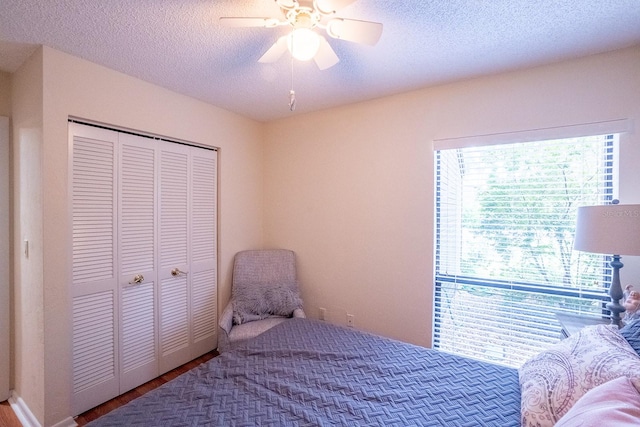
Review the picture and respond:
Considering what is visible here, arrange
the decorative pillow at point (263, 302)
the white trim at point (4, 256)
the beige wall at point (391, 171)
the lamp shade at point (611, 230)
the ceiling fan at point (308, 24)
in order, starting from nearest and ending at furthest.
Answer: the ceiling fan at point (308, 24) → the lamp shade at point (611, 230) → the beige wall at point (391, 171) → the white trim at point (4, 256) → the decorative pillow at point (263, 302)

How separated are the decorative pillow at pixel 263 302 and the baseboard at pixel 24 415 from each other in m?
1.23

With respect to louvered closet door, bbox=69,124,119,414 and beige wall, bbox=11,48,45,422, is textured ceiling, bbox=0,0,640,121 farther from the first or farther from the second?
louvered closet door, bbox=69,124,119,414

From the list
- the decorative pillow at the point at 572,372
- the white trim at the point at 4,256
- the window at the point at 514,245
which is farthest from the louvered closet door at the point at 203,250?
the decorative pillow at the point at 572,372

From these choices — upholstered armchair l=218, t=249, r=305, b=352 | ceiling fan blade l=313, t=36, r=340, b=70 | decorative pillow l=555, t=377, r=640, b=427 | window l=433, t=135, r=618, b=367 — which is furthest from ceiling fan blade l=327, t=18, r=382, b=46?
upholstered armchair l=218, t=249, r=305, b=352

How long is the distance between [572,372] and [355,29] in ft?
5.47

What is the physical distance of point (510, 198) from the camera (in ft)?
7.01

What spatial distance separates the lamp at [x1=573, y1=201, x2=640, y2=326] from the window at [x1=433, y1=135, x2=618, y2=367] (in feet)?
1.11

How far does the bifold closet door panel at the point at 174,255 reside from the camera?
2443 mm

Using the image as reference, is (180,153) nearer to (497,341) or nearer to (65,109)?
(65,109)

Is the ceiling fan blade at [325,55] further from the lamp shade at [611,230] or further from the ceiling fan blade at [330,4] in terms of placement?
the lamp shade at [611,230]

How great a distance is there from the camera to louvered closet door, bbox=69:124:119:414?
1.94 metres

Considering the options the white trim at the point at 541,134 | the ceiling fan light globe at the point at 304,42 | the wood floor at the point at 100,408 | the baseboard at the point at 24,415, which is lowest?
the wood floor at the point at 100,408

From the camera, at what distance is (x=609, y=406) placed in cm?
82

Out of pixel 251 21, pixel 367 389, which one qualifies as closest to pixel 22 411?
pixel 367 389
